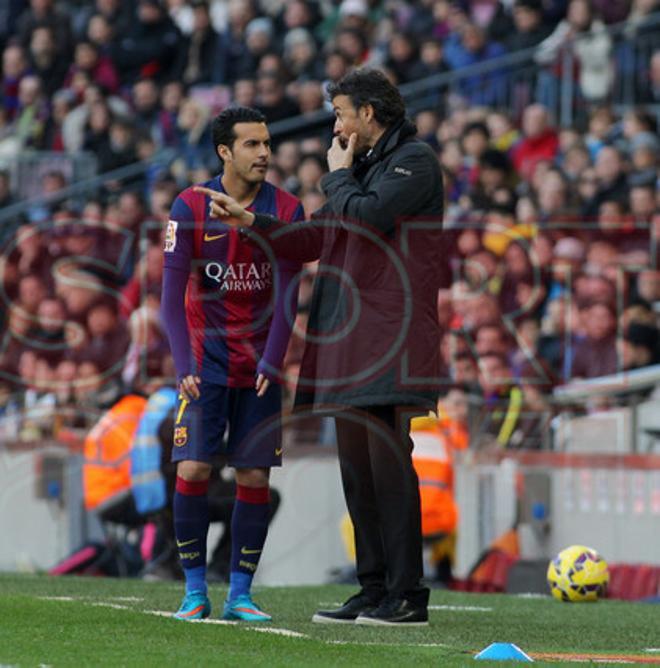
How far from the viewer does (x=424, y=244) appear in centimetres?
744

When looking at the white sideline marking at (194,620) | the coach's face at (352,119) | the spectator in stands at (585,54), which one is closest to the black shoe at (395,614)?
the white sideline marking at (194,620)

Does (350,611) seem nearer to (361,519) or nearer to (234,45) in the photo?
(361,519)

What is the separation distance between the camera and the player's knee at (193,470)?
299 inches

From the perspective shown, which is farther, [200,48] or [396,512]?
[200,48]

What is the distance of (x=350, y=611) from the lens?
7664mm

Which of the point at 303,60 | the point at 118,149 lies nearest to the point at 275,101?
the point at 303,60

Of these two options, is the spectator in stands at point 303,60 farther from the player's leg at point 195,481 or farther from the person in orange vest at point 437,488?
the player's leg at point 195,481

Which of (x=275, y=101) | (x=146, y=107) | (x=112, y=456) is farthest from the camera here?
(x=146, y=107)

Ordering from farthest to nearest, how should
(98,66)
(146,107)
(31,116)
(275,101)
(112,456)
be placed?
1. (31,116)
2. (98,66)
3. (146,107)
4. (275,101)
5. (112,456)

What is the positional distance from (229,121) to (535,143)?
876 cm

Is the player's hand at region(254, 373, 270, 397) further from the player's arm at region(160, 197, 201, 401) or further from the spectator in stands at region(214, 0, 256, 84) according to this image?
the spectator in stands at region(214, 0, 256, 84)

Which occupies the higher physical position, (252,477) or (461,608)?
(252,477)

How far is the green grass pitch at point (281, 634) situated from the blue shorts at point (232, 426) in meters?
0.67

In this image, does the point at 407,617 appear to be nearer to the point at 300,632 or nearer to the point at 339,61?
the point at 300,632
